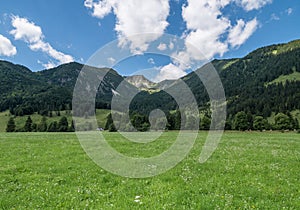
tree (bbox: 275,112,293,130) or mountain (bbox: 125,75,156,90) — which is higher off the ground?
tree (bbox: 275,112,293,130)

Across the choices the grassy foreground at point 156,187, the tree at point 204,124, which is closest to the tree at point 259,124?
the tree at point 204,124

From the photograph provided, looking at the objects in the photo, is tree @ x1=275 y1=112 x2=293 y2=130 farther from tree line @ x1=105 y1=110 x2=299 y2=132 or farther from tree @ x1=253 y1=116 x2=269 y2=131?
tree @ x1=253 y1=116 x2=269 y2=131

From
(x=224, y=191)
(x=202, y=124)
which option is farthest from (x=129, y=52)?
(x=202, y=124)

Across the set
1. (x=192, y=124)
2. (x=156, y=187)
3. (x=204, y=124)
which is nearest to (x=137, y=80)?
(x=156, y=187)

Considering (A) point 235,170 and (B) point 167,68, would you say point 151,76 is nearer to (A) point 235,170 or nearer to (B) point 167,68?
(B) point 167,68

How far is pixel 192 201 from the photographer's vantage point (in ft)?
25.4

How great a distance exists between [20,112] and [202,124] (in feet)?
479

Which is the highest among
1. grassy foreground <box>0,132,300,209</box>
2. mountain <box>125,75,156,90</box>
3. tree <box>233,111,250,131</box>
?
tree <box>233,111,250,131</box>

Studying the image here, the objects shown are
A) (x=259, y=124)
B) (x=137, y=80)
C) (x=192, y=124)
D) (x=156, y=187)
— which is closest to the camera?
(x=156, y=187)

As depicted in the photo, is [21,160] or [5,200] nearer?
[5,200]

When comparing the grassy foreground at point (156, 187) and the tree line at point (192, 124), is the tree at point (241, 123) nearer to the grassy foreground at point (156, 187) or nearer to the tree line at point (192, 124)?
the tree line at point (192, 124)

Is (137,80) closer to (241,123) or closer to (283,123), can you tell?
(241,123)

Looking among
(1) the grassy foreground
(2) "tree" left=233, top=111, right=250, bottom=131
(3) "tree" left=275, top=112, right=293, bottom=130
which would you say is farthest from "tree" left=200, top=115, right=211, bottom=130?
(1) the grassy foreground

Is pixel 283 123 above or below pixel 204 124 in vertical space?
above
